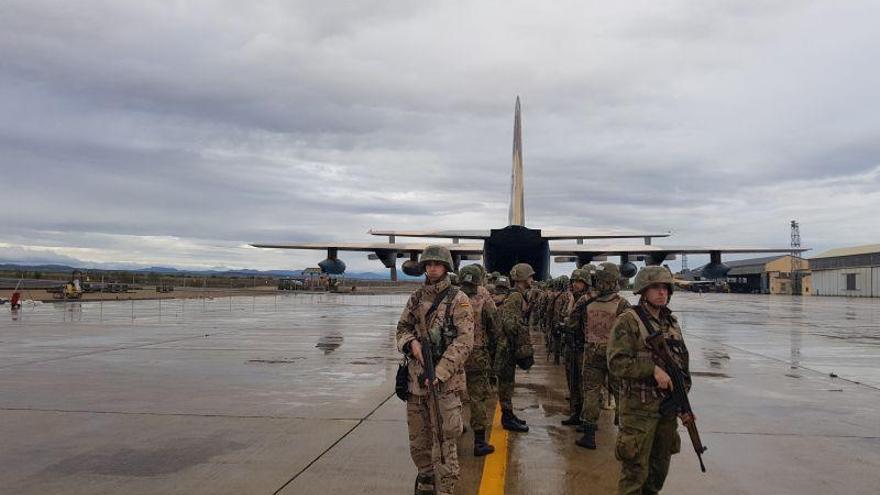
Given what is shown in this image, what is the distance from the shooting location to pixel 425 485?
14.3ft

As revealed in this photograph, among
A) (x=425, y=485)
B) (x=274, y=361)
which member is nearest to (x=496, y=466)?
(x=425, y=485)

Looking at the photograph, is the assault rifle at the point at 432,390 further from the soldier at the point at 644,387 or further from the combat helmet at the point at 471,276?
the combat helmet at the point at 471,276

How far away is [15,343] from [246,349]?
17.9 feet

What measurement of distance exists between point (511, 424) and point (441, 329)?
272cm

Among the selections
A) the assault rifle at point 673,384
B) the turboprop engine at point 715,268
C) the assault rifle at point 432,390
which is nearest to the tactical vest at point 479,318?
the assault rifle at point 432,390

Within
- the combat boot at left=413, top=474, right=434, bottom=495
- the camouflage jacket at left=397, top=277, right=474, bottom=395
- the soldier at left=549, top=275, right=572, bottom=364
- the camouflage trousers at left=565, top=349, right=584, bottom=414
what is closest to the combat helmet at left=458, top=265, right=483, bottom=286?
the camouflage jacket at left=397, top=277, right=474, bottom=395

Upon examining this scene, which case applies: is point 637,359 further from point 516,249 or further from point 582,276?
point 516,249

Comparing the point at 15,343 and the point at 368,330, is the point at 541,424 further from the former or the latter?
the point at 15,343

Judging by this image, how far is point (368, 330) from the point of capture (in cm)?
1805

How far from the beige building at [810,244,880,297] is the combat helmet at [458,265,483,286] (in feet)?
231

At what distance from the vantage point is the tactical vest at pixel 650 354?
4059mm

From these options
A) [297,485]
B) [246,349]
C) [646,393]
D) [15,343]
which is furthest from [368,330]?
[646,393]

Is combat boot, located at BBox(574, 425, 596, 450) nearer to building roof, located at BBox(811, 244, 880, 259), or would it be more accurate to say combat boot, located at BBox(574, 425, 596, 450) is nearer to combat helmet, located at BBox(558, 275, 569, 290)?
combat helmet, located at BBox(558, 275, 569, 290)

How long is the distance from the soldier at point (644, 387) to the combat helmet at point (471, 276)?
2116 millimetres
